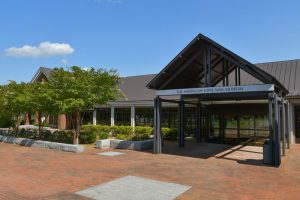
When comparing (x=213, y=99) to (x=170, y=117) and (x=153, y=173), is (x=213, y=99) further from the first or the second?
(x=153, y=173)

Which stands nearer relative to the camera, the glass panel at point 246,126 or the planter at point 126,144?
the planter at point 126,144

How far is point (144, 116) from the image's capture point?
26719 millimetres

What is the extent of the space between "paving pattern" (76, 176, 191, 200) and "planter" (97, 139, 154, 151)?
730 cm

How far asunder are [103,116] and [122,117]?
3086 mm

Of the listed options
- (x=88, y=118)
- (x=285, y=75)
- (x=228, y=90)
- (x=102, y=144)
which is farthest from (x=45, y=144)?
(x=285, y=75)

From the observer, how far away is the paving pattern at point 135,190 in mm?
7820

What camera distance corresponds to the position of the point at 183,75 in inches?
675

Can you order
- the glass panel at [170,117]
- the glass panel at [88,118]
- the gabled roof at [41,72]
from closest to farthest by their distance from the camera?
the glass panel at [170,117], the glass panel at [88,118], the gabled roof at [41,72]

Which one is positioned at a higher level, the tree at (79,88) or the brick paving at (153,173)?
the tree at (79,88)

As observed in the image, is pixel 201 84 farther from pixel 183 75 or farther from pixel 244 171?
pixel 244 171

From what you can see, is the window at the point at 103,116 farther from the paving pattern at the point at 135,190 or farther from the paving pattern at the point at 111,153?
the paving pattern at the point at 135,190

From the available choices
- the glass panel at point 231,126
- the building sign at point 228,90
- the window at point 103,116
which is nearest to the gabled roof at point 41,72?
the window at point 103,116

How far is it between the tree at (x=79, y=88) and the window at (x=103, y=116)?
10883mm

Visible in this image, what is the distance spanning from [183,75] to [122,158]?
21.4 feet
